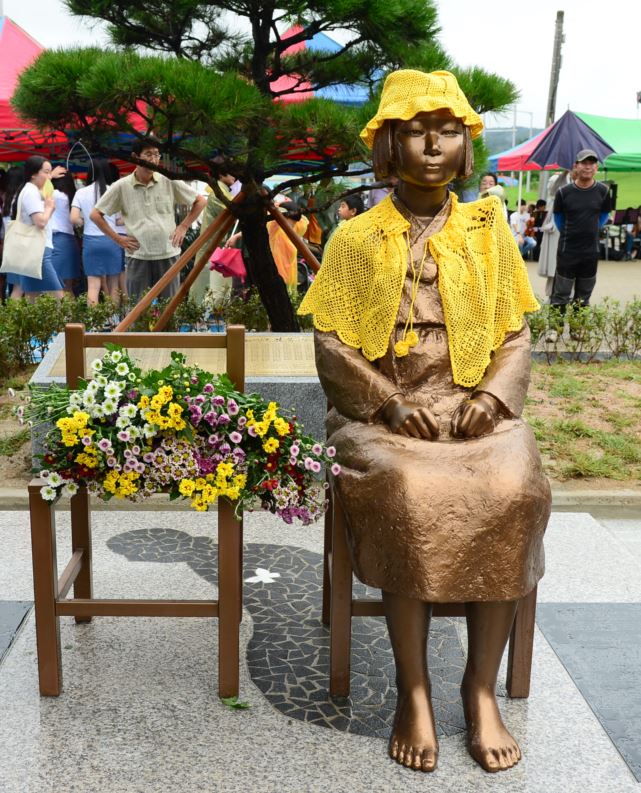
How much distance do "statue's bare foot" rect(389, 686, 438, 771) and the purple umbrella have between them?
10.8 meters

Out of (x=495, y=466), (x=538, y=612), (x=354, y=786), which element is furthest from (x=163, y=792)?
(x=538, y=612)

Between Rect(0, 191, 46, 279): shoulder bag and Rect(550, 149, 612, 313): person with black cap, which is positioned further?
Rect(550, 149, 612, 313): person with black cap

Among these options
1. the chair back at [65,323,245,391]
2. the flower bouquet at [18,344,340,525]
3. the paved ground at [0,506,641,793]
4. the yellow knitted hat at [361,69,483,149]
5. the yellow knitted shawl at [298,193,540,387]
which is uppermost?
the yellow knitted hat at [361,69,483,149]

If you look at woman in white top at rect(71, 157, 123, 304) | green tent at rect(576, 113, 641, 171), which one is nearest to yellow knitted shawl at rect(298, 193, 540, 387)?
woman in white top at rect(71, 157, 123, 304)

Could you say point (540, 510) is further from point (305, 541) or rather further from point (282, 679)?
point (305, 541)

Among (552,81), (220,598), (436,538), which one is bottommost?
(220,598)

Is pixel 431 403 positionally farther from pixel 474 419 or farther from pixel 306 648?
pixel 306 648

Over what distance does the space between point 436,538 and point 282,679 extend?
2.80 feet

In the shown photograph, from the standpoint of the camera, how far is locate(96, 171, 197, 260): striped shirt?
21.2 feet

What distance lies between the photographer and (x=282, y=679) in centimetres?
296

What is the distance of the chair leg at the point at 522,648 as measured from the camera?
2.81 metres

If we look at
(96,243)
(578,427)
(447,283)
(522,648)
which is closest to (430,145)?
(447,283)

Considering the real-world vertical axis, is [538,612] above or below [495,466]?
below

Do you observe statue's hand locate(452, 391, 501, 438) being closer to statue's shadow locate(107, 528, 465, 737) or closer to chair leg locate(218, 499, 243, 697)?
chair leg locate(218, 499, 243, 697)
